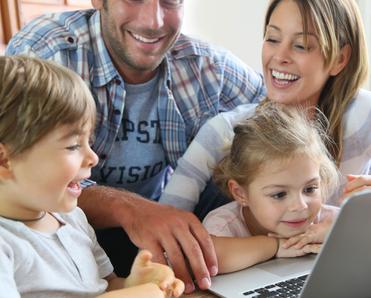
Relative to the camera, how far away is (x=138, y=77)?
1.51m

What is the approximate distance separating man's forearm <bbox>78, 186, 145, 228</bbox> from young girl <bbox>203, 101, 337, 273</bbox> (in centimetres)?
18

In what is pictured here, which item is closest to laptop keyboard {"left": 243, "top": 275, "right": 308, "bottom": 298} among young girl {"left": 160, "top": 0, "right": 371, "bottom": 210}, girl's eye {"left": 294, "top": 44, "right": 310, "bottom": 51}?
young girl {"left": 160, "top": 0, "right": 371, "bottom": 210}

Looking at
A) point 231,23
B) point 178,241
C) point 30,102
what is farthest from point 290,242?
point 231,23

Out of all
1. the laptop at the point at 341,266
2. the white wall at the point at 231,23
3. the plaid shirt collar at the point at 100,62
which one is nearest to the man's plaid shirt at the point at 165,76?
the plaid shirt collar at the point at 100,62

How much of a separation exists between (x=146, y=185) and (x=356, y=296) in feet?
2.84

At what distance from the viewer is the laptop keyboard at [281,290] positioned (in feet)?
2.79

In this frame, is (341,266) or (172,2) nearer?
(341,266)

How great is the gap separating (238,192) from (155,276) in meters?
0.42

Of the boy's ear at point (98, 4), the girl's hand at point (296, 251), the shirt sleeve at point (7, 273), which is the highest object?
the boy's ear at point (98, 4)

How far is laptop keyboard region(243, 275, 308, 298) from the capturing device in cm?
85

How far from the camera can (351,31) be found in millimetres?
1351

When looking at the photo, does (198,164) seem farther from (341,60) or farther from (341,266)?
(341,266)

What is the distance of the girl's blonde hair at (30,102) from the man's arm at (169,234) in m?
0.29

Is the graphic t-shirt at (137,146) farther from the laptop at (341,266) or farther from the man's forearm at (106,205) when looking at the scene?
the laptop at (341,266)
